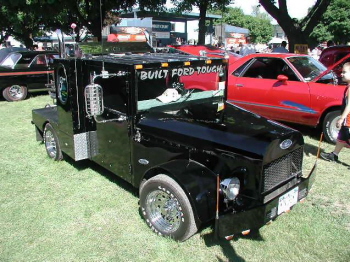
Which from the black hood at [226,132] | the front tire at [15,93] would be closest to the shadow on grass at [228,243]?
the black hood at [226,132]

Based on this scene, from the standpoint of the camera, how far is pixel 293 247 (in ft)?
10.5

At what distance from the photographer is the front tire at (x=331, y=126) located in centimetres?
601

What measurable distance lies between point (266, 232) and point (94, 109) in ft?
7.12

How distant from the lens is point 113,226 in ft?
11.9

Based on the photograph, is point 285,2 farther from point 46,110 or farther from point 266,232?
point 266,232

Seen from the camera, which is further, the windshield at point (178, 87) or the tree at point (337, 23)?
the tree at point (337, 23)

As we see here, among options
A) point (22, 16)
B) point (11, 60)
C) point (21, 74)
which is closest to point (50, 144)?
point (21, 74)

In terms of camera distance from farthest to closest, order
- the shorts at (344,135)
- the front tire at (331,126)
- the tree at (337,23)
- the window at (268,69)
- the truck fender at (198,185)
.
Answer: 1. the tree at (337,23)
2. the window at (268,69)
3. the front tire at (331,126)
4. the shorts at (344,135)
5. the truck fender at (198,185)

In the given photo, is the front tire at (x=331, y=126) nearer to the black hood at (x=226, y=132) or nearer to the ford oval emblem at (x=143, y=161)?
the black hood at (x=226, y=132)

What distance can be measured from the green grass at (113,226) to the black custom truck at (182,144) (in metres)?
0.28

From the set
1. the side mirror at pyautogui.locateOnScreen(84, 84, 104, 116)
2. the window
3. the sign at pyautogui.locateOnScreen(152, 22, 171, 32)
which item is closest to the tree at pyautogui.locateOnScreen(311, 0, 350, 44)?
the sign at pyautogui.locateOnScreen(152, 22, 171, 32)

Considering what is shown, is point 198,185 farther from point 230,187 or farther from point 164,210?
point 164,210

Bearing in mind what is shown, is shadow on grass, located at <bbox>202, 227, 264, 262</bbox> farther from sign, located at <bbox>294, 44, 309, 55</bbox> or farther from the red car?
sign, located at <bbox>294, 44, 309, 55</bbox>

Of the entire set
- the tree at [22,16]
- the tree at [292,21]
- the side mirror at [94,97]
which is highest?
the tree at [22,16]
